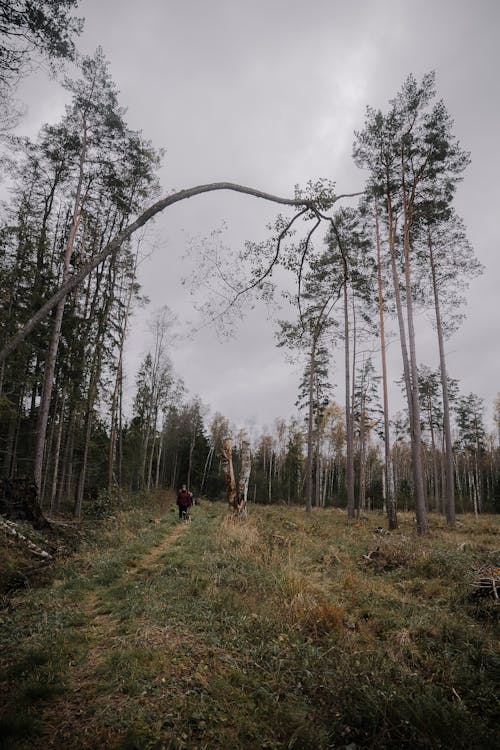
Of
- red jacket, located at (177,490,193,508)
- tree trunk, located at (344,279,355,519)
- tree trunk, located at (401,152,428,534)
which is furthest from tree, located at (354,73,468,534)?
red jacket, located at (177,490,193,508)

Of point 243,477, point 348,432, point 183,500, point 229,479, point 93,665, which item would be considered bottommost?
point 93,665

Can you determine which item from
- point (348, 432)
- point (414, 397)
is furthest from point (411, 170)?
point (348, 432)

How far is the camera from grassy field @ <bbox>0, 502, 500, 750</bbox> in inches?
95.8

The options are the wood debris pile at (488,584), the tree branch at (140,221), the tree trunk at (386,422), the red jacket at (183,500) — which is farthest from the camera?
the red jacket at (183,500)

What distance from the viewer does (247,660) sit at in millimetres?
3285

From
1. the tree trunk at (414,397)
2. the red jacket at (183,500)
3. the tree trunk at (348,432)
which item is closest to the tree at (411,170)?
the tree trunk at (414,397)

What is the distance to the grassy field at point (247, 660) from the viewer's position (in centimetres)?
243

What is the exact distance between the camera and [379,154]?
1263cm

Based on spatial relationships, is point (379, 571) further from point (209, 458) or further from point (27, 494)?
point (209, 458)

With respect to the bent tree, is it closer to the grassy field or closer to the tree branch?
the tree branch

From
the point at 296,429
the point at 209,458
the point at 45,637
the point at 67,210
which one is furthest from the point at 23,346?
the point at 296,429

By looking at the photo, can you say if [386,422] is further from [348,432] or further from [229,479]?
[229,479]

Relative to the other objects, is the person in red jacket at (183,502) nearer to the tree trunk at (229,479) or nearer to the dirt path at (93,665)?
the tree trunk at (229,479)

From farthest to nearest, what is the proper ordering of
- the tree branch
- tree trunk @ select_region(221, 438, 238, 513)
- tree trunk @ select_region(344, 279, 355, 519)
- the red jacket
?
1. tree trunk @ select_region(344, 279, 355, 519)
2. tree trunk @ select_region(221, 438, 238, 513)
3. the red jacket
4. the tree branch
